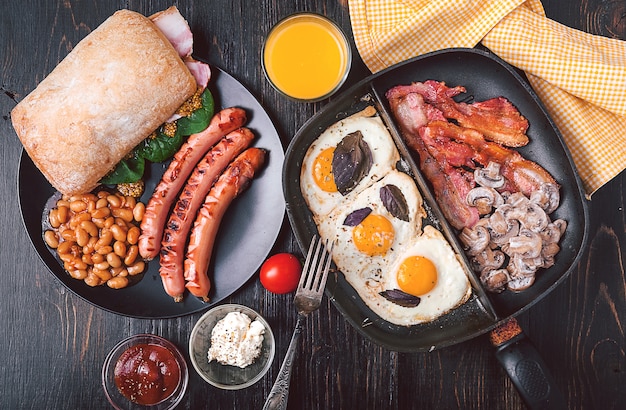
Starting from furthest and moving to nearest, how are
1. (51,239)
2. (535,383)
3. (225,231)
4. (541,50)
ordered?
(225,231)
(51,239)
(541,50)
(535,383)

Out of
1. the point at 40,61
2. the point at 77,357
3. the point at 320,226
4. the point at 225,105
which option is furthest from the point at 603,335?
the point at 40,61

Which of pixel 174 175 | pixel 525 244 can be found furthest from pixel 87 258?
pixel 525 244

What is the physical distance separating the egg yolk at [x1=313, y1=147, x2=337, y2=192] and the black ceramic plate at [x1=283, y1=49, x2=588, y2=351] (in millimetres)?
115

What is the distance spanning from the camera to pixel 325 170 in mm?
3377

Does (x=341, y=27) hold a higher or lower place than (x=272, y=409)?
higher

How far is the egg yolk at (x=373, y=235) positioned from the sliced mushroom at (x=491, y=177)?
627 mm

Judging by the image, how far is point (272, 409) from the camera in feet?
10.7

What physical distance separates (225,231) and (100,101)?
3.48 feet

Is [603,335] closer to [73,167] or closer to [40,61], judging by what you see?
[73,167]

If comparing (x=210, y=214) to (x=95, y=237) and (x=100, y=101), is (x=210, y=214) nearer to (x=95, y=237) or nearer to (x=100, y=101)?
(x=95, y=237)

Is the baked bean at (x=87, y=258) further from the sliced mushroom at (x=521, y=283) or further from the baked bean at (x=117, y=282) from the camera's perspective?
the sliced mushroom at (x=521, y=283)

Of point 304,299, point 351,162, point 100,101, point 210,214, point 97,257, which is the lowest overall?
point 304,299

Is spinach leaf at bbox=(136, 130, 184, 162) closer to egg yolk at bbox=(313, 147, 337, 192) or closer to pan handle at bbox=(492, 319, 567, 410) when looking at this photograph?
egg yolk at bbox=(313, 147, 337, 192)

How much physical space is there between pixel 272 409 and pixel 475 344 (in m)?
1.36
